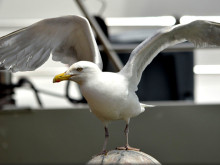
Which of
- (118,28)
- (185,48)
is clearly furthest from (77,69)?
(118,28)

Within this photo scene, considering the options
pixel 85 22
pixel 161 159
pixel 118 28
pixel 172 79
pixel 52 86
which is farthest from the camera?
pixel 52 86

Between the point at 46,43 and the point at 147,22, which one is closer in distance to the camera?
the point at 46,43

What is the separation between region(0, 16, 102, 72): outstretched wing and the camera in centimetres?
139

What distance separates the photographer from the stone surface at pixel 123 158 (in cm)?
127

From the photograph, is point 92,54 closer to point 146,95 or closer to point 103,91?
point 103,91

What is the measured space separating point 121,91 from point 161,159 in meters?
1.24

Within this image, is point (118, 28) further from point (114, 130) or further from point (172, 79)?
point (114, 130)

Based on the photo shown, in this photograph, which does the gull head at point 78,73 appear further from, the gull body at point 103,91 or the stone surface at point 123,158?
the stone surface at point 123,158

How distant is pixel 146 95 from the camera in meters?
2.57

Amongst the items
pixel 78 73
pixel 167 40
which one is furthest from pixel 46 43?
pixel 167 40

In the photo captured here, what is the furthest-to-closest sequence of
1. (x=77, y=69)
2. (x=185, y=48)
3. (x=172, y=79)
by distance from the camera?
1. (x=172, y=79)
2. (x=185, y=48)
3. (x=77, y=69)

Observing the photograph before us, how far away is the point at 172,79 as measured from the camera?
2617mm

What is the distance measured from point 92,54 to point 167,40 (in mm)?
221

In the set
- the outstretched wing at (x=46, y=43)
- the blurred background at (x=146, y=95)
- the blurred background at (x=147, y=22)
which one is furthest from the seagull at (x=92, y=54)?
the blurred background at (x=147, y=22)
